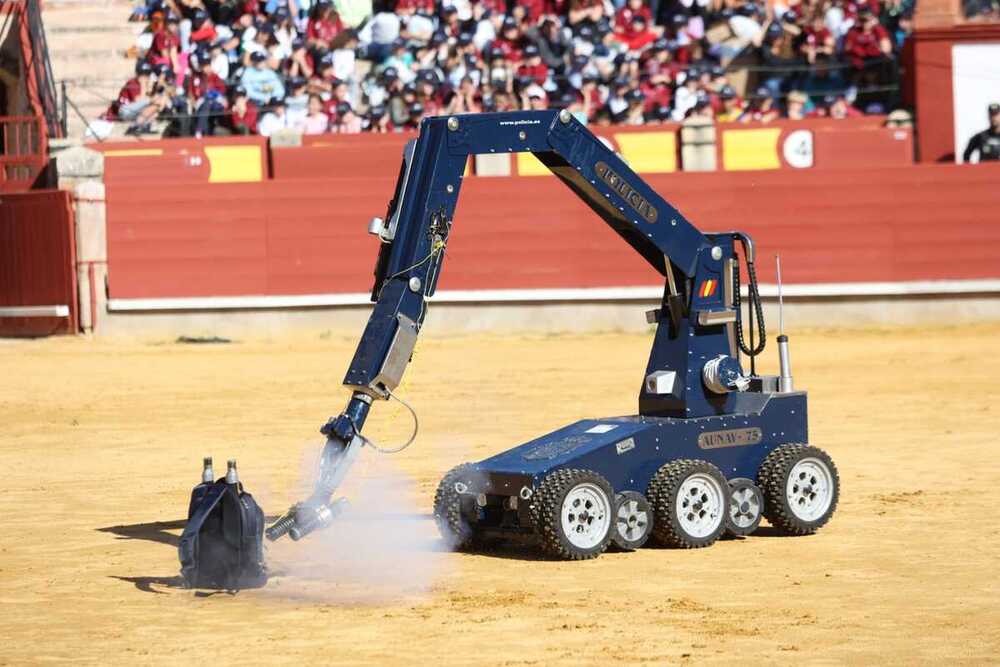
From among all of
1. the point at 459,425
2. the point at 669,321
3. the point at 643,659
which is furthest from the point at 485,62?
the point at 643,659

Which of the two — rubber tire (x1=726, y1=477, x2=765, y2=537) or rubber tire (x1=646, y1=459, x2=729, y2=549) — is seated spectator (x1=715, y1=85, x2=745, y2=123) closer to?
rubber tire (x1=726, y1=477, x2=765, y2=537)

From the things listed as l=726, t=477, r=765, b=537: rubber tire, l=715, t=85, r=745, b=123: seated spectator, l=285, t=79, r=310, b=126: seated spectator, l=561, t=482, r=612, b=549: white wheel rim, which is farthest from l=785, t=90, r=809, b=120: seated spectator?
l=561, t=482, r=612, b=549: white wheel rim

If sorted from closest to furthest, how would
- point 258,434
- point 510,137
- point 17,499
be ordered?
point 510,137, point 17,499, point 258,434

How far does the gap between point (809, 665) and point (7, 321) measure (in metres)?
→ 19.3

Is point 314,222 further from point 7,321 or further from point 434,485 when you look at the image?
point 434,485

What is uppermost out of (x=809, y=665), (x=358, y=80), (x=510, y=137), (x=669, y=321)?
(x=358, y=80)

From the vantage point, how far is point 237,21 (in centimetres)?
2641

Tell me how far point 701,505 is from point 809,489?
0.78 meters

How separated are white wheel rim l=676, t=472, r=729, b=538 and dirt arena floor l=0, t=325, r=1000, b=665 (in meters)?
0.17

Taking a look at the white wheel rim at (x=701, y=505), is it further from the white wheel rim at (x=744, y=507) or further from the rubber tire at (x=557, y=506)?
the rubber tire at (x=557, y=506)

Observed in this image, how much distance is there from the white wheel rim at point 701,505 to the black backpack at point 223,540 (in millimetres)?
2332

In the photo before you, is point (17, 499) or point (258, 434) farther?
point (258, 434)

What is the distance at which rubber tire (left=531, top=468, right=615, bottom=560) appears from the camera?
29.3ft

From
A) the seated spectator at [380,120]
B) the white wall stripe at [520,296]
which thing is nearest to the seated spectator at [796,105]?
the white wall stripe at [520,296]
